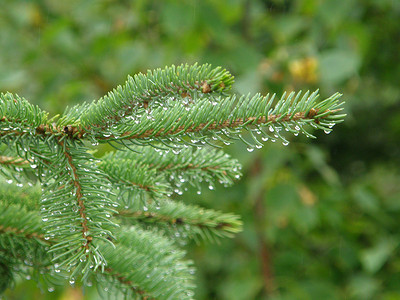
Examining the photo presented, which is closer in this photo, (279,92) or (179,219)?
(179,219)

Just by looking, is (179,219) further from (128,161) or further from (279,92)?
(279,92)

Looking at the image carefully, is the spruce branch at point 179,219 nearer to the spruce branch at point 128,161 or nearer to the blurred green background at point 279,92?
the spruce branch at point 128,161

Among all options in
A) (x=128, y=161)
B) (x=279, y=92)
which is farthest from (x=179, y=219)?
(x=279, y=92)

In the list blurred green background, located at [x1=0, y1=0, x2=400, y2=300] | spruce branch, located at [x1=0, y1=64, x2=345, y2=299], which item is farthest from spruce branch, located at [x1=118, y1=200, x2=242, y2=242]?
blurred green background, located at [x1=0, y1=0, x2=400, y2=300]

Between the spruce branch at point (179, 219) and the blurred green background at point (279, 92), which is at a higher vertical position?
the blurred green background at point (279, 92)

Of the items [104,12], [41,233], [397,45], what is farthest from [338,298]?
[104,12]

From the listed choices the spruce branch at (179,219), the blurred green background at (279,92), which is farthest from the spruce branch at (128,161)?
the blurred green background at (279,92)

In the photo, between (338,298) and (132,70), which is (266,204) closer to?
(338,298)

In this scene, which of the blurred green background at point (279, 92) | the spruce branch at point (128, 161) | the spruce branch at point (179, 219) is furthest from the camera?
the blurred green background at point (279, 92)

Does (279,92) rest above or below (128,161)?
above
